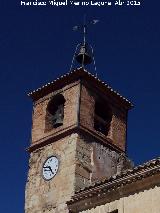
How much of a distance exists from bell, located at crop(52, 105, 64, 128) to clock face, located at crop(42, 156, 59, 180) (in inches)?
53.6

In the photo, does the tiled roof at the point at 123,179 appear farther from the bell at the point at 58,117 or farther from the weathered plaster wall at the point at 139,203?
the bell at the point at 58,117

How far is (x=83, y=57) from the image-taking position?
21656 mm

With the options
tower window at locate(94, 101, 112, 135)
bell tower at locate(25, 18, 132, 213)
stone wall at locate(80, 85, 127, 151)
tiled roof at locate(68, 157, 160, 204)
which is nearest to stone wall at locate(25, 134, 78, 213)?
bell tower at locate(25, 18, 132, 213)

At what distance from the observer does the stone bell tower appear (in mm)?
18859

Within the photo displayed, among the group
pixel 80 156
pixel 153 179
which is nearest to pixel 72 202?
pixel 80 156

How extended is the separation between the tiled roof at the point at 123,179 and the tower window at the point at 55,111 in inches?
140

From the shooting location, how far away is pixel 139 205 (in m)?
15.7

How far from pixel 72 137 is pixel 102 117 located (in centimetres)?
253

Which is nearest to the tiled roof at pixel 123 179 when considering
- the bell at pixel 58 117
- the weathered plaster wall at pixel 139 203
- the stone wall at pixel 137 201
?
the stone wall at pixel 137 201

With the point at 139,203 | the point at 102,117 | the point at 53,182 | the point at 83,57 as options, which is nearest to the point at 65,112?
the point at 102,117

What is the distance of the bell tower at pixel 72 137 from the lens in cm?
1886

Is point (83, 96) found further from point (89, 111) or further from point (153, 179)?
point (153, 179)

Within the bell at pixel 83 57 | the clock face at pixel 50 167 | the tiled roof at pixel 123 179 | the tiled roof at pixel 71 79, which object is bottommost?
the tiled roof at pixel 123 179

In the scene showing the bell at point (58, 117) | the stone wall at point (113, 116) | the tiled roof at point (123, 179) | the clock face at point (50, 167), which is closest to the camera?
the tiled roof at point (123, 179)
